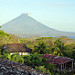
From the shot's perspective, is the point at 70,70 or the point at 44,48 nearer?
the point at 70,70

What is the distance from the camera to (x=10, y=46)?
3334 centimetres

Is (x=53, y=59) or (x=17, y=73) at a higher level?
(x=17, y=73)

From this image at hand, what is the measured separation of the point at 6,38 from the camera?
40.9m

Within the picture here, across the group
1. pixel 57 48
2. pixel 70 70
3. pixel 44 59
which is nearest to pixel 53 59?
pixel 44 59

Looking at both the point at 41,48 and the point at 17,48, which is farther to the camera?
the point at 17,48

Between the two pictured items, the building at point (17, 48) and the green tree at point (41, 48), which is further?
the building at point (17, 48)

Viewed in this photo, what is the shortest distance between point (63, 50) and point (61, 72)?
6.41 metres

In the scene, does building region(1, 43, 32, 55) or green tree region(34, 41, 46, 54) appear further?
building region(1, 43, 32, 55)

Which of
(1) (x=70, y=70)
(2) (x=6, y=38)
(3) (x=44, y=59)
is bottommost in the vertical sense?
(1) (x=70, y=70)

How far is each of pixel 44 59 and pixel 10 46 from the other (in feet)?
39.2

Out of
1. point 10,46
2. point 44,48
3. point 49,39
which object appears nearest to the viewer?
point 44,48

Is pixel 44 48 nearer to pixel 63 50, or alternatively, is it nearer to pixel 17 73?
pixel 63 50

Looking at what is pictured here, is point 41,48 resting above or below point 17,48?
above

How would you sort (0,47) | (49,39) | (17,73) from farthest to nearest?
(49,39)
(0,47)
(17,73)
